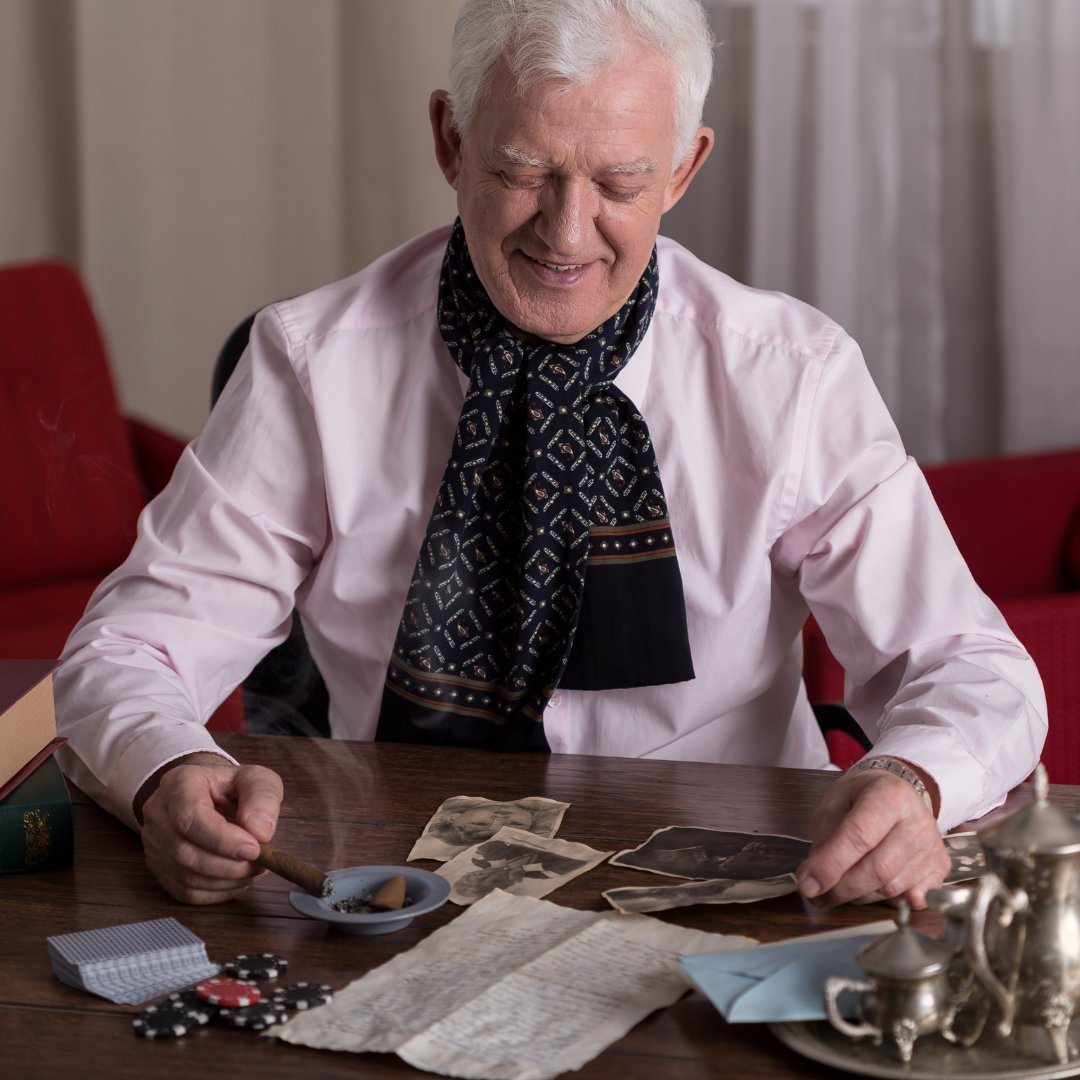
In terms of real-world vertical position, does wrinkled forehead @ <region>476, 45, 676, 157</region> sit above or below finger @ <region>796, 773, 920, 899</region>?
above

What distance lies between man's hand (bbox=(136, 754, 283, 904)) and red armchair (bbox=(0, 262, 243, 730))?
2363 millimetres

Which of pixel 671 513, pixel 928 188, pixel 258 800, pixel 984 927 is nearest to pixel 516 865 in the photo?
pixel 258 800

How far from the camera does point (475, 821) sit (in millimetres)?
1356

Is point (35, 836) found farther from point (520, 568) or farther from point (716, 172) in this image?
point (716, 172)

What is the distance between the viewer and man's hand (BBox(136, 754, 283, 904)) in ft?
3.95

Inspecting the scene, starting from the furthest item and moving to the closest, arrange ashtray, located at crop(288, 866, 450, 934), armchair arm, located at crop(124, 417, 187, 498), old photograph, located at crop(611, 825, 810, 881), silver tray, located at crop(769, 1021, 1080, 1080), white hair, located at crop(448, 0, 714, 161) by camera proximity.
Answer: armchair arm, located at crop(124, 417, 187, 498) < white hair, located at crop(448, 0, 714, 161) < old photograph, located at crop(611, 825, 810, 881) < ashtray, located at crop(288, 866, 450, 934) < silver tray, located at crop(769, 1021, 1080, 1080)

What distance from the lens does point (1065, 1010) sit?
36.8 inches

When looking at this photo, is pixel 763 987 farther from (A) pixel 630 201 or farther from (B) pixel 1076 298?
(B) pixel 1076 298

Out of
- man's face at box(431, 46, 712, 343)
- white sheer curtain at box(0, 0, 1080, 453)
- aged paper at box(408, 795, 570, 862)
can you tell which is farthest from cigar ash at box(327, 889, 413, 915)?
white sheer curtain at box(0, 0, 1080, 453)

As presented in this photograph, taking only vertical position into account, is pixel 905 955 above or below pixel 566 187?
below

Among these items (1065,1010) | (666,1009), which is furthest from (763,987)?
(1065,1010)

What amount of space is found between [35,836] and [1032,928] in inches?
30.7

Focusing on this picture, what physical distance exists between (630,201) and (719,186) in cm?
245

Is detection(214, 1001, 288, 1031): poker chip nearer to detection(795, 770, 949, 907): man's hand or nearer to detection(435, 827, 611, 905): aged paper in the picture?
detection(435, 827, 611, 905): aged paper
